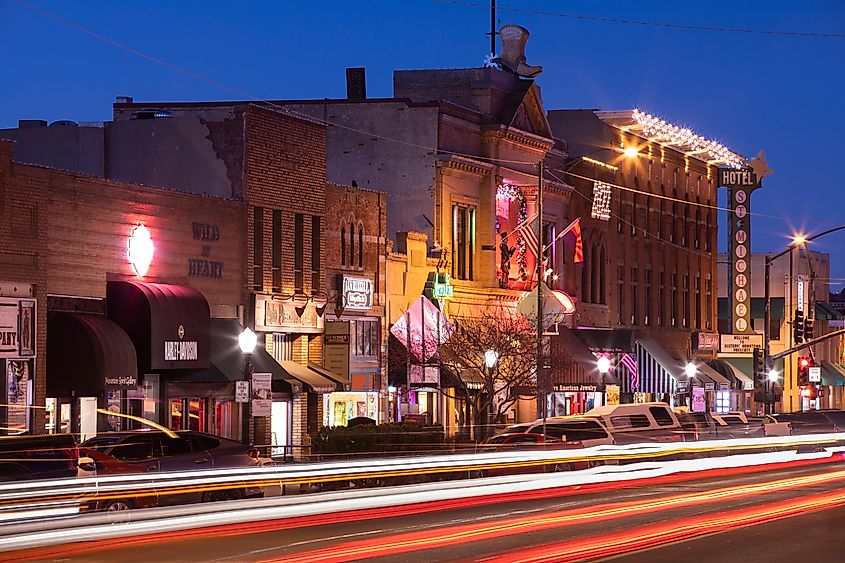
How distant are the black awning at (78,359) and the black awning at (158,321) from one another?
1.75m

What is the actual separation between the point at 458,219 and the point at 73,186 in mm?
20328

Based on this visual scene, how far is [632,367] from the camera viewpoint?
65812 mm

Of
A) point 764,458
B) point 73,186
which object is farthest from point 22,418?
point 764,458

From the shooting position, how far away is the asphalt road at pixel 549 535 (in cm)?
1814

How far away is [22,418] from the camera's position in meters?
33.6

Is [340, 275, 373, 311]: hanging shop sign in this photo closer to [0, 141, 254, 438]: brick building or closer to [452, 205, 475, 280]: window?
[0, 141, 254, 438]: brick building

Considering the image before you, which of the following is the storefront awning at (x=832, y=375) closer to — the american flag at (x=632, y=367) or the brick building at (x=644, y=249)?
the brick building at (x=644, y=249)

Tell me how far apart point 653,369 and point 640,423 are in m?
29.1

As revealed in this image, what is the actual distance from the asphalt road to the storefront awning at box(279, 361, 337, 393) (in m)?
16.1

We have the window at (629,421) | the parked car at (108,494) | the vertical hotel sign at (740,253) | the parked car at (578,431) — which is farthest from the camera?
the vertical hotel sign at (740,253)

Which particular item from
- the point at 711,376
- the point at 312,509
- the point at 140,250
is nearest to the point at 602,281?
the point at 711,376

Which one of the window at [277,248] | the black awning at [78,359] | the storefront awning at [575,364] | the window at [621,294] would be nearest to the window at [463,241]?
the storefront awning at [575,364]

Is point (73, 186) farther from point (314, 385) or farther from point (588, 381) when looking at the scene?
point (588, 381)

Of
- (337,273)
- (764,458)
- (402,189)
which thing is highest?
(402,189)
